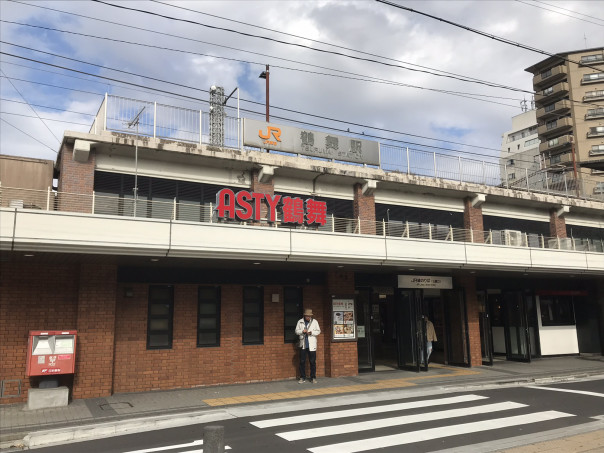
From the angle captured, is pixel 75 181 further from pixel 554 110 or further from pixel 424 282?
pixel 554 110

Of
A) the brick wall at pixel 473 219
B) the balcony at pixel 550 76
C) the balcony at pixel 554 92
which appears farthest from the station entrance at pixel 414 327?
the balcony at pixel 550 76

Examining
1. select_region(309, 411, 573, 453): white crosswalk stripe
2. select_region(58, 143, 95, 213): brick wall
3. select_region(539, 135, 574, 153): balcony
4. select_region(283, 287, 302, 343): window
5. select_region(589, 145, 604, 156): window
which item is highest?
select_region(539, 135, 574, 153): balcony

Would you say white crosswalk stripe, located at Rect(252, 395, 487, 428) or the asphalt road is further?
white crosswalk stripe, located at Rect(252, 395, 487, 428)

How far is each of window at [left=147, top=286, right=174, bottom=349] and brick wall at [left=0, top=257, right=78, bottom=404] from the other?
1890mm

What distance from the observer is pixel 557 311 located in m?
21.5

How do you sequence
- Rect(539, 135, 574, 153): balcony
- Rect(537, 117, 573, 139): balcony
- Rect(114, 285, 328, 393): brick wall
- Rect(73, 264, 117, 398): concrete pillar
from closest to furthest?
Rect(73, 264, 117, 398): concrete pillar
Rect(114, 285, 328, 393): brick wall
Rect(539, 135, 574, 153): balcony
Rect(537, 117, 573, 139): balcony

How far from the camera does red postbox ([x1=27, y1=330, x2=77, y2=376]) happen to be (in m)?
10.8

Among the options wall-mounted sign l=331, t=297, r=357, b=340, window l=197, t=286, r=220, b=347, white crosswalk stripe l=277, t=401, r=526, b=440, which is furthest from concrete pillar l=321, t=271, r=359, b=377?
white crosswalk stripe l=277, t=401, r=526, b=440

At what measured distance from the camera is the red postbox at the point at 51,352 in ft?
35.5

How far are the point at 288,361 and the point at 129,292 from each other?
16.7ft

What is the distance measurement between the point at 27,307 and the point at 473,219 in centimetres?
1576

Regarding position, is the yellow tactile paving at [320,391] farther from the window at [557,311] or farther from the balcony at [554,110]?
the balcony at [554,110]

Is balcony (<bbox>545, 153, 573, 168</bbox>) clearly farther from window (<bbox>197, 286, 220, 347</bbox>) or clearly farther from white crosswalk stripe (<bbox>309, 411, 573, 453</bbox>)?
white crosswalk stripe (<bbox>309, 411, 573, 453</bbox>)

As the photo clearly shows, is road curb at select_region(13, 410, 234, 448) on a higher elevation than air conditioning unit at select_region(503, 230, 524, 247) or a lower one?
lower
